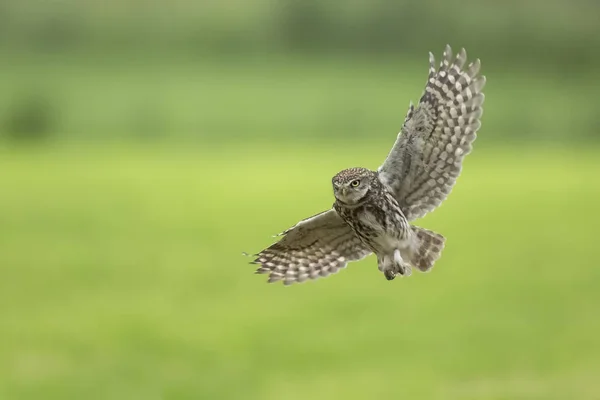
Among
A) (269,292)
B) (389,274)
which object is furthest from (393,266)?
(269,292)

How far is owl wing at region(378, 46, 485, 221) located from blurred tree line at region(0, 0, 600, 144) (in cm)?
966

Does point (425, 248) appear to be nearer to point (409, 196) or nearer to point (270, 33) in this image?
point (409, 196)

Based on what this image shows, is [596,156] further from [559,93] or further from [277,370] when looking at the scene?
[277,370]

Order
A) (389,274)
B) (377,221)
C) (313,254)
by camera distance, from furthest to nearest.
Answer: (313,254) → (377,221) → (389,274)

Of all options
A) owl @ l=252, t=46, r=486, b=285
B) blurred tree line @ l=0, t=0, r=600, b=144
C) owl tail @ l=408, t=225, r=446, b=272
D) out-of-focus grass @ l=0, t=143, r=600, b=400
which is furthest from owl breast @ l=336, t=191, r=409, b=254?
blurred tree line @ l=0, t=0, r=600, b=144

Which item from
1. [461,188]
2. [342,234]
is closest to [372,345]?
[461,188]

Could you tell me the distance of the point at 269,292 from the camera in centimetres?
1318

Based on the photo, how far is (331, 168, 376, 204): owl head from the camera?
3.13 meters

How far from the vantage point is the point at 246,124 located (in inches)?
609

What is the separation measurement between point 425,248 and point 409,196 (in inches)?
8.2

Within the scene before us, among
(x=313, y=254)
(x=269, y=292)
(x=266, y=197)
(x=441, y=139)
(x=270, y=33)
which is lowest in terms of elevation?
(x=313, y=254)

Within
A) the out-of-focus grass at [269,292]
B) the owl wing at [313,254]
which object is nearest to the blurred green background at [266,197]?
the out-of-focus grass at [269,292]

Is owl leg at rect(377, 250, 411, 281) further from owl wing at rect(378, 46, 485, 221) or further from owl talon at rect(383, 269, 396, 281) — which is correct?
owl wing at rect(378, 46, 485, 221)

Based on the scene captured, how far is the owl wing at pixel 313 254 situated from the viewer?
3886mm
